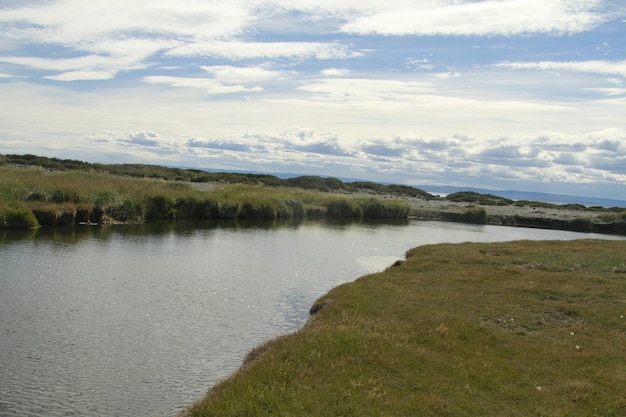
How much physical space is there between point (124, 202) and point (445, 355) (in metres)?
48.9

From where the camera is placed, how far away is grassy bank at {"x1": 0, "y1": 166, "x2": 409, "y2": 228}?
167 ft

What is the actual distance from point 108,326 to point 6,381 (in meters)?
5.76

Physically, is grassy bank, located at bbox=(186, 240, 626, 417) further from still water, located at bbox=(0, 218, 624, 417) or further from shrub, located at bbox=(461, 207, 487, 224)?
shrub, located at bbox=(461, 207, 487, 224)

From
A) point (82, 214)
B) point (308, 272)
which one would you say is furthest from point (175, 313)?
point (82, 214)

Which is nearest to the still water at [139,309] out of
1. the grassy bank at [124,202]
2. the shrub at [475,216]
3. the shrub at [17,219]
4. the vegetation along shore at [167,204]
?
the shrub at [17,219]

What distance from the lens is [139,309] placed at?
24281mm

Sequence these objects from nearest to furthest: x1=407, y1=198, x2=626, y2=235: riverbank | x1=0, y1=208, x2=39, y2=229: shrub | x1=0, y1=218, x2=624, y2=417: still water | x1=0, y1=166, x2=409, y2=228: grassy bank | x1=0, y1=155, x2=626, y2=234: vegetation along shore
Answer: x1=0, y1=218, x2=624, y2=417: still water, x1=0, y1=208, x2=39, y2=229: shrub, x1=0, y1=166, x2=409, y2=228: grassy bank, x1=0, y1=155, x2=626, y2=234: vegetation along shore, x1=407, y1=198, x2=626, y2=235: riverbank

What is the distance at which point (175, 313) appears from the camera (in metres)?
24.1

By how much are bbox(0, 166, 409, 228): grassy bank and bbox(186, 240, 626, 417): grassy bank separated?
3434cm

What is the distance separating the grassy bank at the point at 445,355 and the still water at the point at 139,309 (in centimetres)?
234

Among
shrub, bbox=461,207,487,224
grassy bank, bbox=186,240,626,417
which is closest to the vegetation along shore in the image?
shrub, bbox=461,207,487,224

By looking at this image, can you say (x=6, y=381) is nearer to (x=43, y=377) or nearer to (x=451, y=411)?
(x=43, y=377)

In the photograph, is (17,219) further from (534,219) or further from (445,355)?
(534,219)

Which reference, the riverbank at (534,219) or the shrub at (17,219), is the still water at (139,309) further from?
the riverbank at (534,219)
